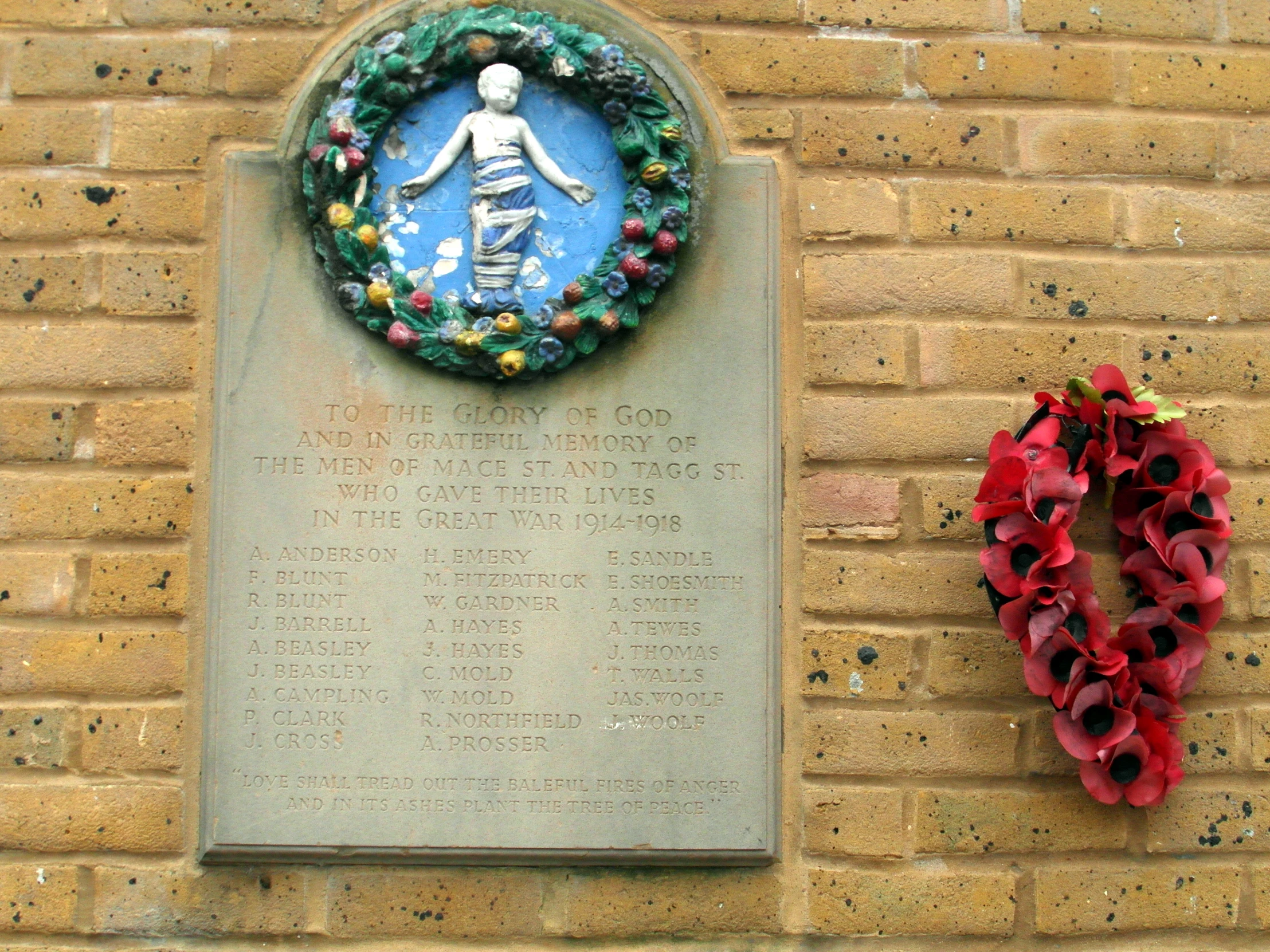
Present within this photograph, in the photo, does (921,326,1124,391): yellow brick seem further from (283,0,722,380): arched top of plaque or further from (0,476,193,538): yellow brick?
(0,476,193,538): yellow brick

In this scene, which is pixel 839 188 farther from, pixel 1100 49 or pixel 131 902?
pixel 131 902

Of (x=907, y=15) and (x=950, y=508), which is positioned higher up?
(x=907, y=15)

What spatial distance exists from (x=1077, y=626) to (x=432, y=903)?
60.5 inches

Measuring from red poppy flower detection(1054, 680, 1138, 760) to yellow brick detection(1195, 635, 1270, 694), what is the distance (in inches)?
12.3

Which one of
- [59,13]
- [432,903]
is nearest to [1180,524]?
[432,903]

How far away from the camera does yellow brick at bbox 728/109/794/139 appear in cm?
274

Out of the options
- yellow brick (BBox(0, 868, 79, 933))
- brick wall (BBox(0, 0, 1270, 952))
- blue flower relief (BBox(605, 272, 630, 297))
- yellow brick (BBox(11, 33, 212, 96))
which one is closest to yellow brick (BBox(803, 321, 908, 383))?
brick wall (BBox(0, 0, 1270, 952))

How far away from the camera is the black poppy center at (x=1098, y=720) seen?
2.44 metres

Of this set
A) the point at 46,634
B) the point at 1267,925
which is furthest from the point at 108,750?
the point at 1267,925

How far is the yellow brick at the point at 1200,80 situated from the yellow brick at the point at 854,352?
0.87 m

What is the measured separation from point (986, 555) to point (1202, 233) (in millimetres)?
1024

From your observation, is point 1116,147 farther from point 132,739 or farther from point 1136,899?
point 132,739

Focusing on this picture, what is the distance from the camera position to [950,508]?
2633mm

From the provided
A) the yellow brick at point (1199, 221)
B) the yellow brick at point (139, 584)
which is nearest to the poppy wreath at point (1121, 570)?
the yellow brick at point (1199, 221)
